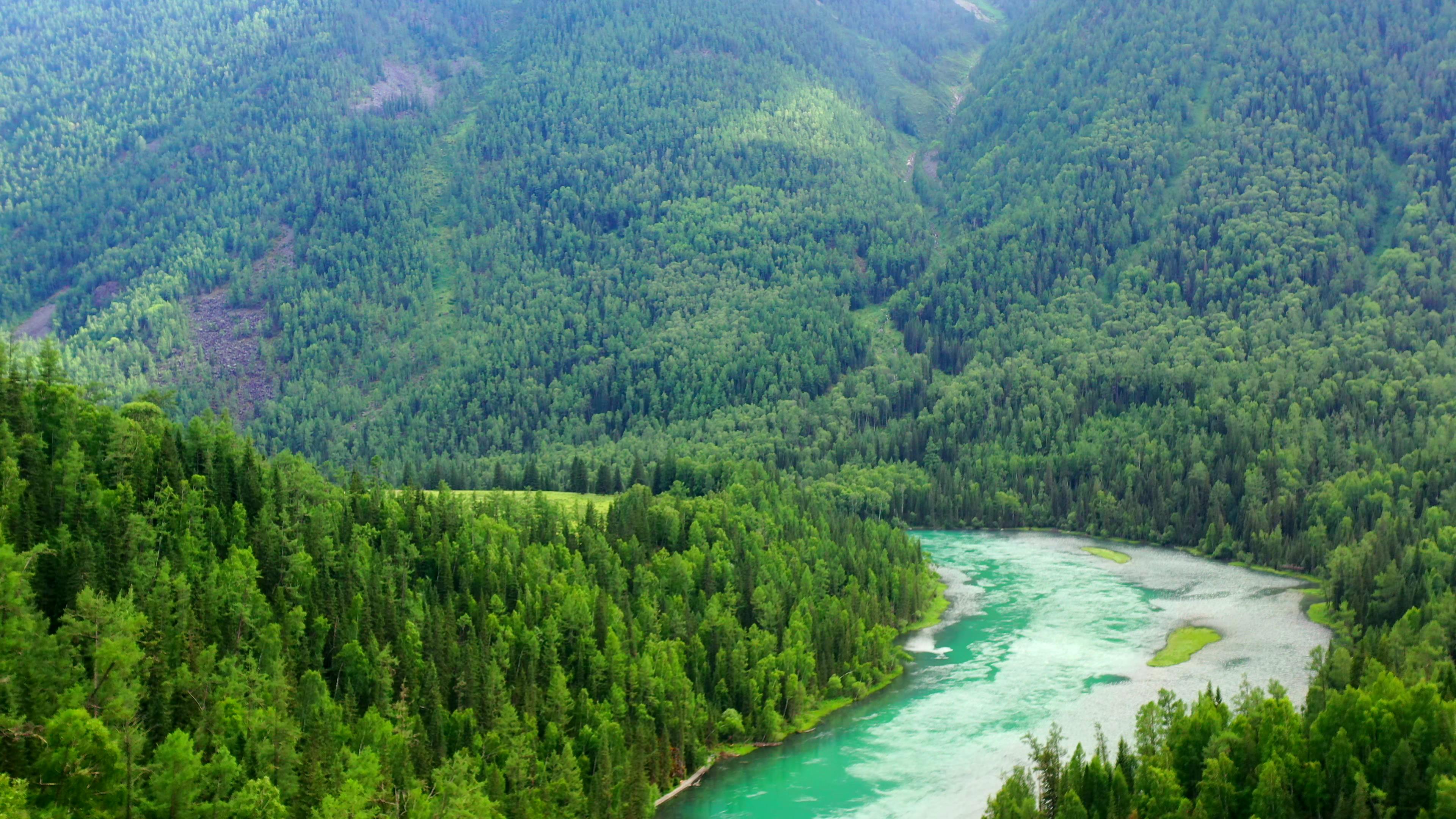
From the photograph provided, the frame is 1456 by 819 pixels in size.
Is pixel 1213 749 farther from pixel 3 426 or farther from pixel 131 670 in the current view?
pixel 3 426

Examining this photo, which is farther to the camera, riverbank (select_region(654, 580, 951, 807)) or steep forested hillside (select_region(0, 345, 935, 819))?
riverbank (select_region(654, 580, 951, 807))

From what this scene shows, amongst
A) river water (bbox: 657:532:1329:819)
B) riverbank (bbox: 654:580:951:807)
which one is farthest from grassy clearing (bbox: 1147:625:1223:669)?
riverbank (bbox: 654:580:951:807)

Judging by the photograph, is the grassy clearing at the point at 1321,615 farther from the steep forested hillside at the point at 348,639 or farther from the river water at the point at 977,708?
the steep forested hillside at the point at 348,639

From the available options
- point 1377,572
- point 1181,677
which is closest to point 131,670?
point 1181,677

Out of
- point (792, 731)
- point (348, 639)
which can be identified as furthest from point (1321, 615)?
point (348, 639)

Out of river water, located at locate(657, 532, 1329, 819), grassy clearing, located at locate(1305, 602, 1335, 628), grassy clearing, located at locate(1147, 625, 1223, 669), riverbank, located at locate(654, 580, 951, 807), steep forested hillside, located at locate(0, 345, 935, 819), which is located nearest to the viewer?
steep forested hillside, located at locate(0, 345, 935, 819)

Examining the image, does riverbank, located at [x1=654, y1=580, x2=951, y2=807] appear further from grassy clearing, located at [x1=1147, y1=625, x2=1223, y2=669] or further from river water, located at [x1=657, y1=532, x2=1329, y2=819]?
grassy clearing, located at [x1=1147, y1=625, x2=1223, y2=669]
